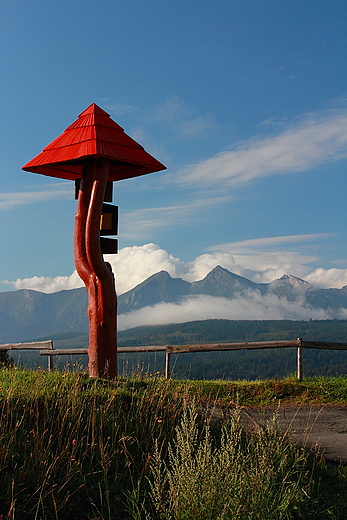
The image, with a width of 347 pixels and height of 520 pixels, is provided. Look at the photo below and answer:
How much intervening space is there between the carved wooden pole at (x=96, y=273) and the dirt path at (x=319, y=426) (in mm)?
2834

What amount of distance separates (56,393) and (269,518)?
3971 millimetres

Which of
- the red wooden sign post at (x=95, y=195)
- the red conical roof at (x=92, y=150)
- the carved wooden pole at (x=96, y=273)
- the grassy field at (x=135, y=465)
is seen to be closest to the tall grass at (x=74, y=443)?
the grassy field at (x=135, y=465)

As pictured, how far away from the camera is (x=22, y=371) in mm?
9945

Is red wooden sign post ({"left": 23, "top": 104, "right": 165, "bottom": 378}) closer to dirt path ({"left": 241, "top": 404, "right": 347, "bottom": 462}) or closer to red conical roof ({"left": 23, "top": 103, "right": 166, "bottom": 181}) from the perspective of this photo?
red conical roof ({"left": 23, "top": 103, "right": 166, "bottom": 181})

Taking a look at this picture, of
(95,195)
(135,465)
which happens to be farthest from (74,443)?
(95,195)

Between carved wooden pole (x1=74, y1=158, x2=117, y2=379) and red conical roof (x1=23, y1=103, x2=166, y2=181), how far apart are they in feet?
1.17

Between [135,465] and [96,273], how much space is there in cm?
433

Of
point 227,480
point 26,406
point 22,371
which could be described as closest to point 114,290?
point 22,371

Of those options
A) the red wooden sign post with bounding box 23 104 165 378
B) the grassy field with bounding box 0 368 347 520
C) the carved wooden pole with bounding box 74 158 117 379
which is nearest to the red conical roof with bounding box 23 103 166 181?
the red wooden sign post with bounding box 23 104 165 378

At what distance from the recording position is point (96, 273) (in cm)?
935

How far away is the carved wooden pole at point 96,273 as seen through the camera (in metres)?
9.23

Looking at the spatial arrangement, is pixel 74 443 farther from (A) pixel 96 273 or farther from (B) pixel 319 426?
(B) pixel 319 426

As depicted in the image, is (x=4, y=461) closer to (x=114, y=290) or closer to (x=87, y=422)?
(x=87, y=422)

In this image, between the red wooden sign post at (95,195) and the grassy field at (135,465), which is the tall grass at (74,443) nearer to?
the grassy field at (135,465)
